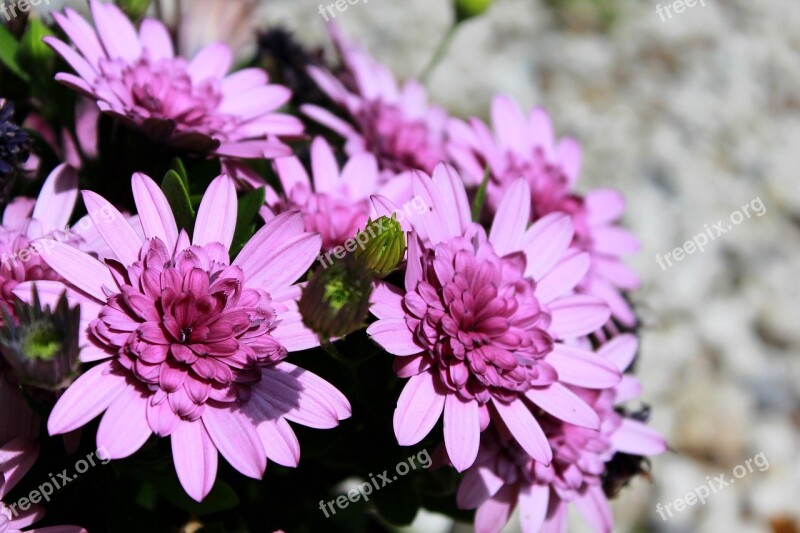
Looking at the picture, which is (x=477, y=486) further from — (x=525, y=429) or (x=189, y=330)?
(x=189, y=330)

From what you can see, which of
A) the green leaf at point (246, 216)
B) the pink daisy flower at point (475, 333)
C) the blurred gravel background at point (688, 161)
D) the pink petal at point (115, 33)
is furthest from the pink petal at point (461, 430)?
the blurred gravel background at point (688, 161)

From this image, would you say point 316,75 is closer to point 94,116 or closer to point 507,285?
point 94,116

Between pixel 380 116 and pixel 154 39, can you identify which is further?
pixel 380 116

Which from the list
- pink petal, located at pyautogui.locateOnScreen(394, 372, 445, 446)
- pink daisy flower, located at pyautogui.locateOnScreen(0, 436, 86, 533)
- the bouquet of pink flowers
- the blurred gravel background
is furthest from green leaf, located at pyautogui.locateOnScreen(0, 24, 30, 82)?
the blurred gravel background

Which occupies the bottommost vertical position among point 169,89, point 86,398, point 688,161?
point 688,161

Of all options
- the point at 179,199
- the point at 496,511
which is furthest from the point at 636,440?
the point at 179,199

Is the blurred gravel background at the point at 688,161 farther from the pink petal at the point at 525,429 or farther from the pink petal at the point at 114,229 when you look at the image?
Answer: the pink petal at the point at 114,229
